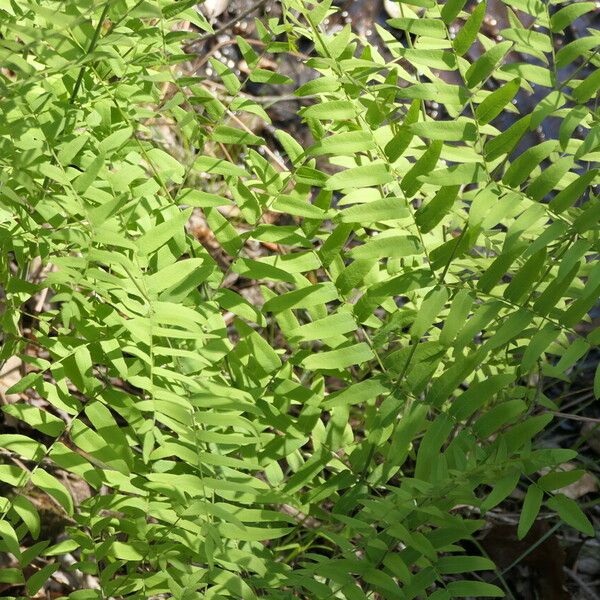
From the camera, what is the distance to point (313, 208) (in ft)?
5.04

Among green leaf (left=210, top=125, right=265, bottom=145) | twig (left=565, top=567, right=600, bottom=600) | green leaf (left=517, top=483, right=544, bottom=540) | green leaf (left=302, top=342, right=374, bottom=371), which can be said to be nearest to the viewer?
green leaf (left=517, top=483, right=544, bottom=540)

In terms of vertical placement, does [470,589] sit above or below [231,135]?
below

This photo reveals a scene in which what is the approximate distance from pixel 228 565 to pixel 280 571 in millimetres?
86

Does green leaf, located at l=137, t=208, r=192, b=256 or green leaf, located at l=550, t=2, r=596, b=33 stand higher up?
green leaf, located at l=550, t=2, r=596, b=33

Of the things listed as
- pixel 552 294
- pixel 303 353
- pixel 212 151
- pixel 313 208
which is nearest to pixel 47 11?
pixel 313 208

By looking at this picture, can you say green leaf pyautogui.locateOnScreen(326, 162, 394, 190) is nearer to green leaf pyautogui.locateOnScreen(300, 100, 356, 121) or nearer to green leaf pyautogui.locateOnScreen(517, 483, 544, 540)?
green leaf pyautogui.locateOnScreen(300, 100, 356, 121)

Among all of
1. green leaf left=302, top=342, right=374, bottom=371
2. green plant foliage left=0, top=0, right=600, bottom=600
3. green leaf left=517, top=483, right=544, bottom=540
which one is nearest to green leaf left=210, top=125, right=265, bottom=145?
green plant foliage left=0, top=0, right=600, bottom=600

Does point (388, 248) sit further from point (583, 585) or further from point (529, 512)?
point (583, 585)

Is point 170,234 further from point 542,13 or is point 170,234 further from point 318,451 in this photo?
point 542,13

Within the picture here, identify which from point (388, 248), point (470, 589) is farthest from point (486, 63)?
point (470, 589)

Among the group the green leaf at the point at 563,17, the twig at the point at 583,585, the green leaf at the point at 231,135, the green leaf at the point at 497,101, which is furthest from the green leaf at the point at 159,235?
the twig at the point at 583,585

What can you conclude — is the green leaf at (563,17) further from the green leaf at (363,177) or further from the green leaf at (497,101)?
the green leaf at (363,177)

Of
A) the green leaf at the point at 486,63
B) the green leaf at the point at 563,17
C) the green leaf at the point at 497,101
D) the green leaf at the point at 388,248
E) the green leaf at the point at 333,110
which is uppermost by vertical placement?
the green leaf at the point at 563,17

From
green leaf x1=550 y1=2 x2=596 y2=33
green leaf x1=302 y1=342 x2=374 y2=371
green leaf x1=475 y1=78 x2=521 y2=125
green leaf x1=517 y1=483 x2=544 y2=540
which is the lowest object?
green leaf x1=517 y1=483 x2=544 y2=540
